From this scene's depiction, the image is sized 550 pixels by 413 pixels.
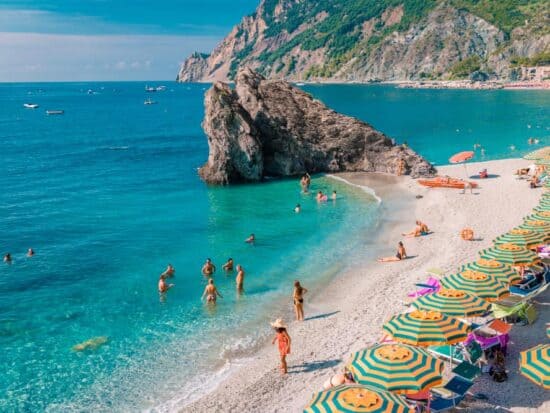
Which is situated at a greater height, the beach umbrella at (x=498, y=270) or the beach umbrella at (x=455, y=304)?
the beach umbrella at (x=498, y=270)

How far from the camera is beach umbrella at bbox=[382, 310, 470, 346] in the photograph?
566 inches

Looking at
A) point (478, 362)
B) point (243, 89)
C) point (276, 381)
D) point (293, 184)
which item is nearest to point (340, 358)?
point (276, 381)

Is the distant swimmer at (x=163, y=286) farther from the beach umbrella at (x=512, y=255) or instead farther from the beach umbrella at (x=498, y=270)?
the beach umbrella at (x=512, y=255)

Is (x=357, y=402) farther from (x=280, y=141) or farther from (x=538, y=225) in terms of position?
(x=280, y=141)

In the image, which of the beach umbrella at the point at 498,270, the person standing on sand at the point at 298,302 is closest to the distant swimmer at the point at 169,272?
the person standing on sand at the point at 298,302

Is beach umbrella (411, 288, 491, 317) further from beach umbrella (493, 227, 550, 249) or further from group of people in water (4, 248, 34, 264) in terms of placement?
group of people in water (4, 248, 34, 264)

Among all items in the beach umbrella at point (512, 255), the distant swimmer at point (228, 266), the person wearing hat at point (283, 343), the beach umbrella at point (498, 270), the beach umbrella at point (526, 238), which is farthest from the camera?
the distant swimmer at point (228, 266)

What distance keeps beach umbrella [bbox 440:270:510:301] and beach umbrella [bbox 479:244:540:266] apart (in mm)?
2198

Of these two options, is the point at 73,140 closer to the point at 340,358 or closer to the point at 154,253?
the point at 154,253

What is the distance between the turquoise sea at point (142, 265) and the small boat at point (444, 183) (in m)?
5.40

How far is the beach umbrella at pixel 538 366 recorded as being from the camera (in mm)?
12039

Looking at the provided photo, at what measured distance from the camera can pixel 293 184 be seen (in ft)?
159

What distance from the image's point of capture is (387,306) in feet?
71.9

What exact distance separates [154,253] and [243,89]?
26.3m
